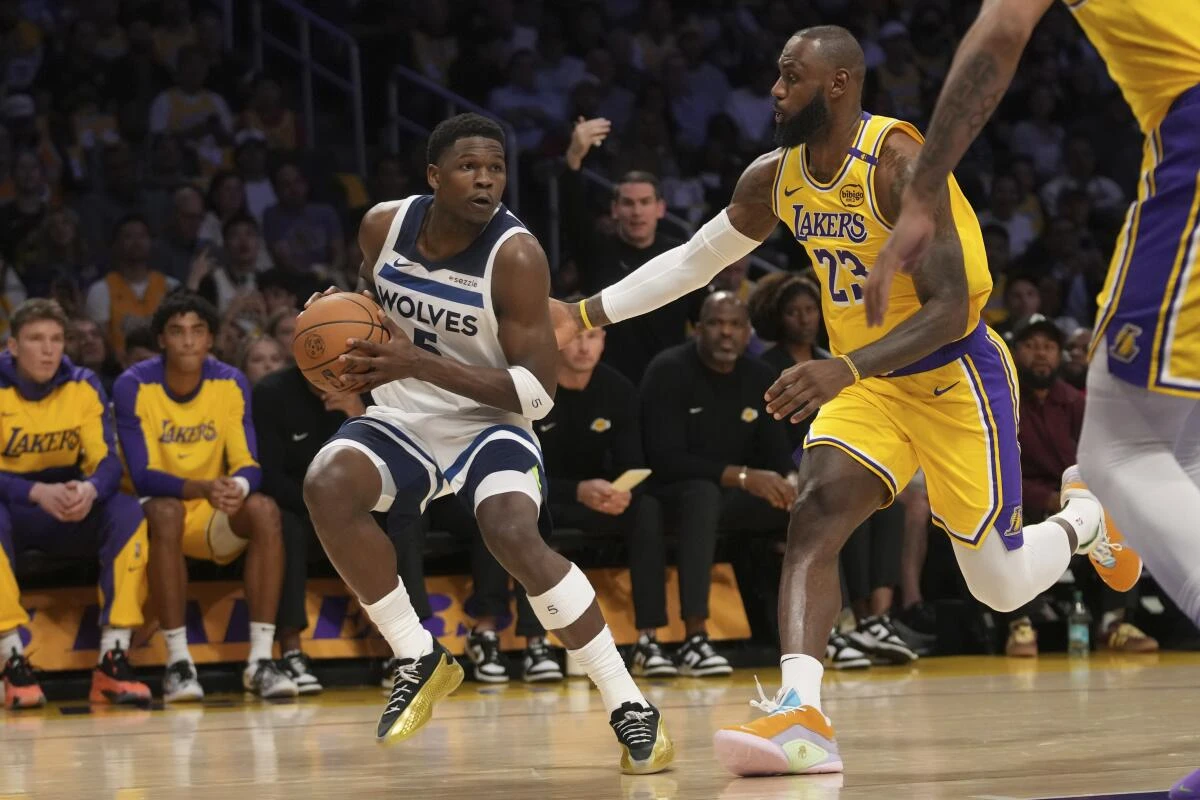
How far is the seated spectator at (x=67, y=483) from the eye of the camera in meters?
6.96

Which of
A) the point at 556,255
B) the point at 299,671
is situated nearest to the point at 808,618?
the point at 299,671

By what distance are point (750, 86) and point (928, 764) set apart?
30.8 ft

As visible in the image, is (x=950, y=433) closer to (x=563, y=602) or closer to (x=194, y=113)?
(x=563, y=602)

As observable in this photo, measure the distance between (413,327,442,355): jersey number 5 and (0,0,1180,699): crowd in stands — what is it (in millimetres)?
1922

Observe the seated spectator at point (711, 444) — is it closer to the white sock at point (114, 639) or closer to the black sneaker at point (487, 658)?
the black sneaker at point (487, 658)

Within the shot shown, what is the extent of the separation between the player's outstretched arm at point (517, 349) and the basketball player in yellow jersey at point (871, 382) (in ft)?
2.46

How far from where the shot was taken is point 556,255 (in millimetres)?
11102

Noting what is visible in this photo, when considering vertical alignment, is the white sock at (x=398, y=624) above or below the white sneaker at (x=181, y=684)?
above

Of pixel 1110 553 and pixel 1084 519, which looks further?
pixel 1110 553

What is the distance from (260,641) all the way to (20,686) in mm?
1019

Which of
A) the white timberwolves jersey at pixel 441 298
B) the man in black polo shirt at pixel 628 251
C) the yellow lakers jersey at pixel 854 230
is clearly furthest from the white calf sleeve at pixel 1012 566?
the man in black polo shirt at pixel 628 251

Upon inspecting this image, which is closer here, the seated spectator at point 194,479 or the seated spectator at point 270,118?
the seated spectator at point 194,479

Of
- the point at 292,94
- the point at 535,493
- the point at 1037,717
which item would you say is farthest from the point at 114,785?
the point at 292,94

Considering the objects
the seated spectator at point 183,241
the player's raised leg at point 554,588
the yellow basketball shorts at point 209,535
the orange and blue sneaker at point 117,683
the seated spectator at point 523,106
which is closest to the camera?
the player's raised leg at point 554,588
